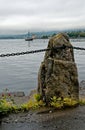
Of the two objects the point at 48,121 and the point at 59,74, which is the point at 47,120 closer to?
the point at 48,121

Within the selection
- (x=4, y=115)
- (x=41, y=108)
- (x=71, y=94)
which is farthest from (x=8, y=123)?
(x=71, y=94)

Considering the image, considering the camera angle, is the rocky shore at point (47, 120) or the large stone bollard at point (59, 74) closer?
the rocky shore at point (47, 120)

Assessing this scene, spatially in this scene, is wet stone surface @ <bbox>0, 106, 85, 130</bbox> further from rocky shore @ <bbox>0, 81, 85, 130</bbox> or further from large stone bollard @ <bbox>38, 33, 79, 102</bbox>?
large stone bollard @ <bbox>38, 33, 79, 102</bbox>

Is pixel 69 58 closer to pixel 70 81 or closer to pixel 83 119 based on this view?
pixel 70 81

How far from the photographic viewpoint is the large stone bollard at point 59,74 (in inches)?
421

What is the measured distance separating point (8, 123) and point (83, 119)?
168 cm

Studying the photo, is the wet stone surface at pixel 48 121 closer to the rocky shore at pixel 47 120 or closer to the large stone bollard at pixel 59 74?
the rocky shore at pixel 47 120

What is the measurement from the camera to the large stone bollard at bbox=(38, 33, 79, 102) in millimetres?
10695

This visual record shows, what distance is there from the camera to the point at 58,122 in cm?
920

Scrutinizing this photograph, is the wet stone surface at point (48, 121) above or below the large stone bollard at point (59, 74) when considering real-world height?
below

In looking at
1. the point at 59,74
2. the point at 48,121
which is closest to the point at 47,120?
the point at 48,121

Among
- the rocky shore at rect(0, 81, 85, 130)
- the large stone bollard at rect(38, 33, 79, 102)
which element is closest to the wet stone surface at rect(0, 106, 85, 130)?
the rocky shore at rect(0, 81, 85, 130)

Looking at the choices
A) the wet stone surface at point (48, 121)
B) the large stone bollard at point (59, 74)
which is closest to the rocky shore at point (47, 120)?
the wet stone surface at point (48, 121)

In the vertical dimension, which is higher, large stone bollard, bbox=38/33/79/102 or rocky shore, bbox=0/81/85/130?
large stone bollard, bbox=38/33/79/102
